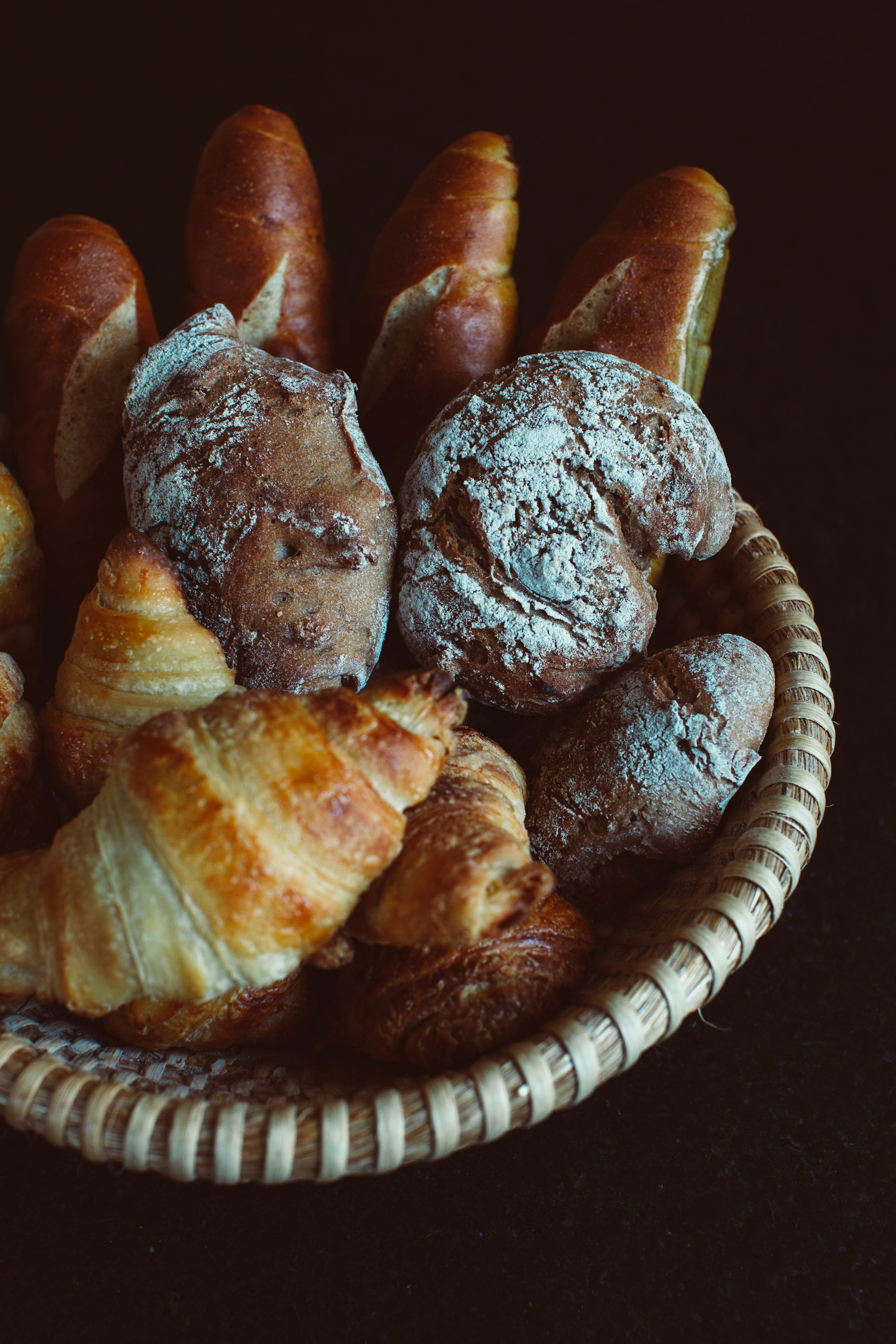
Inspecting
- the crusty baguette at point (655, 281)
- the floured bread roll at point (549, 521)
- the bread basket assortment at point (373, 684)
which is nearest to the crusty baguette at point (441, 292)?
the bread basket assortment at point (373, 684)

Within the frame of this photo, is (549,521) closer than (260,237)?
Yes

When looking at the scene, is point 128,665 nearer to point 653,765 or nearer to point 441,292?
point 653,765

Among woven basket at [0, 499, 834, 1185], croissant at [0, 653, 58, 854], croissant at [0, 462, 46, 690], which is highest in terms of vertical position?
croissant at [0, 462, 46, 690]

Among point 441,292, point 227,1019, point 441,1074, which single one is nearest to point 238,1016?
point 227,1019

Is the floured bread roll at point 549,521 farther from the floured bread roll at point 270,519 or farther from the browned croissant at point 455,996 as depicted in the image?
the browned croissant at point 455,996

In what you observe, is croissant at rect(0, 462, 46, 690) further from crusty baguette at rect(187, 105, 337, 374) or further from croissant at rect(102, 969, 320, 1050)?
croissant at rect(102, 969, 320, 1050)

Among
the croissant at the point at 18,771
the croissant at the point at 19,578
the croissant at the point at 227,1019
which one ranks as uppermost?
the croissant at the point at 19,578

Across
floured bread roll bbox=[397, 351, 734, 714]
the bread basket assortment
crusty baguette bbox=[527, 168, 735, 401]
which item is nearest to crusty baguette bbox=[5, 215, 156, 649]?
the bread basket assortment
